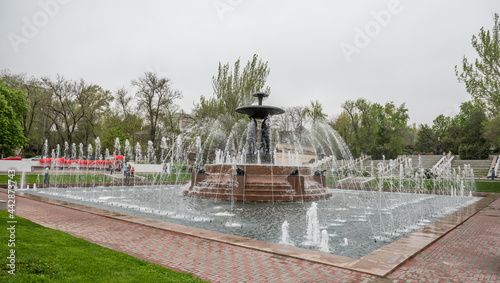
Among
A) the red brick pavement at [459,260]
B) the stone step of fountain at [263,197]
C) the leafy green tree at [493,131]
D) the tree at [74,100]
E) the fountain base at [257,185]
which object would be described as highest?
the tree at [74,100]

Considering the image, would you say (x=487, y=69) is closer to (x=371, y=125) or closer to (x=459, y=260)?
(x=459, y=260)

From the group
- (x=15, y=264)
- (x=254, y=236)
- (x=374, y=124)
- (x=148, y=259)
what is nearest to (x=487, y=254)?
(x=254, y=236)

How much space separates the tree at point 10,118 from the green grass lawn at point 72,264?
96.6 feet

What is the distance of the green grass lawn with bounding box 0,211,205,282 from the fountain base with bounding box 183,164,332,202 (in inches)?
329

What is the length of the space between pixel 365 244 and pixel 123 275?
4.86 meters

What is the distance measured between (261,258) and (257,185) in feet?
27.3

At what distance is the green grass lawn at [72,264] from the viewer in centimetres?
387

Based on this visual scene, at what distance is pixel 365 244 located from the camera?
22.1 feet

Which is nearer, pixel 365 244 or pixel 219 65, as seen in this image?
pixel 365 244

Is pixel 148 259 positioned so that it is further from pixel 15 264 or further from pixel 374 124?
pixel 374 124

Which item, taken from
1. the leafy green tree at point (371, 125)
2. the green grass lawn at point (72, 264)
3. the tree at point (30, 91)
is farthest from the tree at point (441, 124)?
the green grass lawn at point (72, 264)

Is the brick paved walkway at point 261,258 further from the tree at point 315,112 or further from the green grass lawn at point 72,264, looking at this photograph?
the tree at point 315,112

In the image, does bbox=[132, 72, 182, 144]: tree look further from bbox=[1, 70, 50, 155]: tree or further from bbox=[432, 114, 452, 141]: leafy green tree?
bbox=[432, 114, 452, 141]: leafy green tree

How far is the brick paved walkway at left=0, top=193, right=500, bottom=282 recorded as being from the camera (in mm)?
4555
